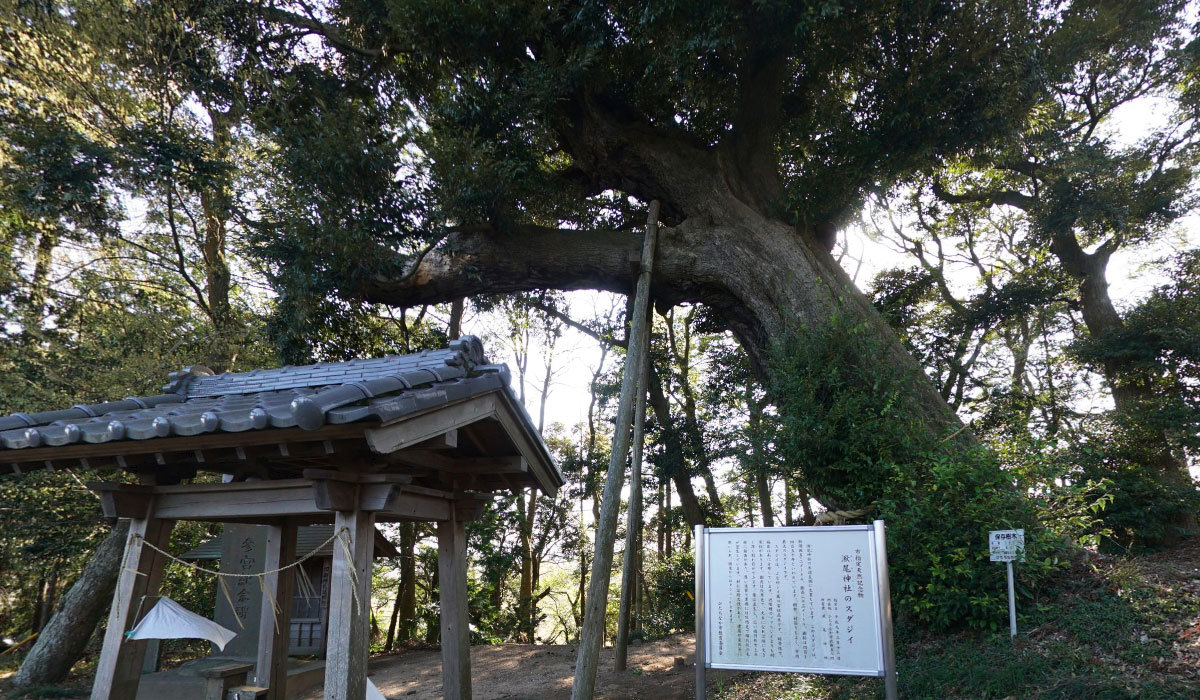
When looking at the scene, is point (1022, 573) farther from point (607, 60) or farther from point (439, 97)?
point (439, 97)

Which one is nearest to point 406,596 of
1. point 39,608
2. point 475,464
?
point 39,608

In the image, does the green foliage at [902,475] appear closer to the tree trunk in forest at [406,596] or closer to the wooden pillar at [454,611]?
the wooden pillar at [454,611]

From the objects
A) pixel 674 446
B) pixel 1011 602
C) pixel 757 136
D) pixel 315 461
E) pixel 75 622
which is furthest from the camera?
pixel 674 446

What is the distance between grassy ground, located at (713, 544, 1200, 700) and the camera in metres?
3.94

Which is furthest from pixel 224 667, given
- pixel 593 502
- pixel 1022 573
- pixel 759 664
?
pixel 593 502

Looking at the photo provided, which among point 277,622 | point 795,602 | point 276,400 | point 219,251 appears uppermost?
point 219,251

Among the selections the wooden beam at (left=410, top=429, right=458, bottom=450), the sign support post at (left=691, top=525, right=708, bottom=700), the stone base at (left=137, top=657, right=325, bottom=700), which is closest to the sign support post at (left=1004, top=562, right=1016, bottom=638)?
the sign support post at (left=691, top=525, right=708, bottom=700)

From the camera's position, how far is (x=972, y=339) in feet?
38.5

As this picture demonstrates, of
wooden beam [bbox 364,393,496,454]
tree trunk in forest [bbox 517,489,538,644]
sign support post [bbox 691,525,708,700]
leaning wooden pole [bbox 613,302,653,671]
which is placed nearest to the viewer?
wooden beam [bbox 364,393,496,454]

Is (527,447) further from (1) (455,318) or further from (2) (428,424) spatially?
(1) (455,318)

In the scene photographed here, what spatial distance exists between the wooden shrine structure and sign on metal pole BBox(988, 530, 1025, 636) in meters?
3.48

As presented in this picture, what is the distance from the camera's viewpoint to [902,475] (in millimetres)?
5656

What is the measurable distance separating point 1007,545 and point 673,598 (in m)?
8.36

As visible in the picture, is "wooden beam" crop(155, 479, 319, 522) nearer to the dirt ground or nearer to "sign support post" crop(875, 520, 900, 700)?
"sign support post" crop(875, 520, 900, 700)
